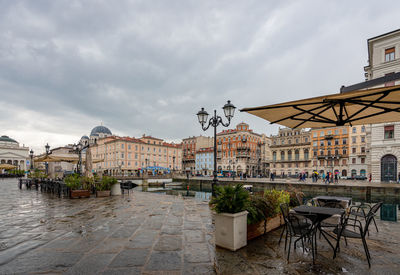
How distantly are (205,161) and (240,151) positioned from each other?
15051 mm

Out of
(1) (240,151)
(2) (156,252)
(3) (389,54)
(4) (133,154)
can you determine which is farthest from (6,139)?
(3) (389,54)

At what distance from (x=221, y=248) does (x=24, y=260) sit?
11.9 feet

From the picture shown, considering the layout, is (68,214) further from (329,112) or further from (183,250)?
(329,112)

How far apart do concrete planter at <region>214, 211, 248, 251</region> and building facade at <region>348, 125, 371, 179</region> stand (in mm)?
54900

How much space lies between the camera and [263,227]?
5047mm

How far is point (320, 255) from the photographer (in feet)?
12.9

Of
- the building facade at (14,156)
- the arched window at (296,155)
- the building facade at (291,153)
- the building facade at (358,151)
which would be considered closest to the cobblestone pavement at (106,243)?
→ the building facade at (358,151)

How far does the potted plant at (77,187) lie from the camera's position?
11.2m

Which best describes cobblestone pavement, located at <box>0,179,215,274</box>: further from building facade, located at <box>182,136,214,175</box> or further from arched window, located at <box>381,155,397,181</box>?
building facade, located at <box>182,136,214,175</box>

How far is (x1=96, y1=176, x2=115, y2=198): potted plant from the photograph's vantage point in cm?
1204

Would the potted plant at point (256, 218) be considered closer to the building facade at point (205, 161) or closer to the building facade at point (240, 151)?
the building facade at point (240, 151)

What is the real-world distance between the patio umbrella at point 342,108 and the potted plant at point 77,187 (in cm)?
1074

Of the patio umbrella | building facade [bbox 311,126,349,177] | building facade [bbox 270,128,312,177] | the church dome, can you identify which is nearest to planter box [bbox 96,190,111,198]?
the patio umbrella

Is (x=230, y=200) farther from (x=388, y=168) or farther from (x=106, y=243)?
(x=388, y=168)
